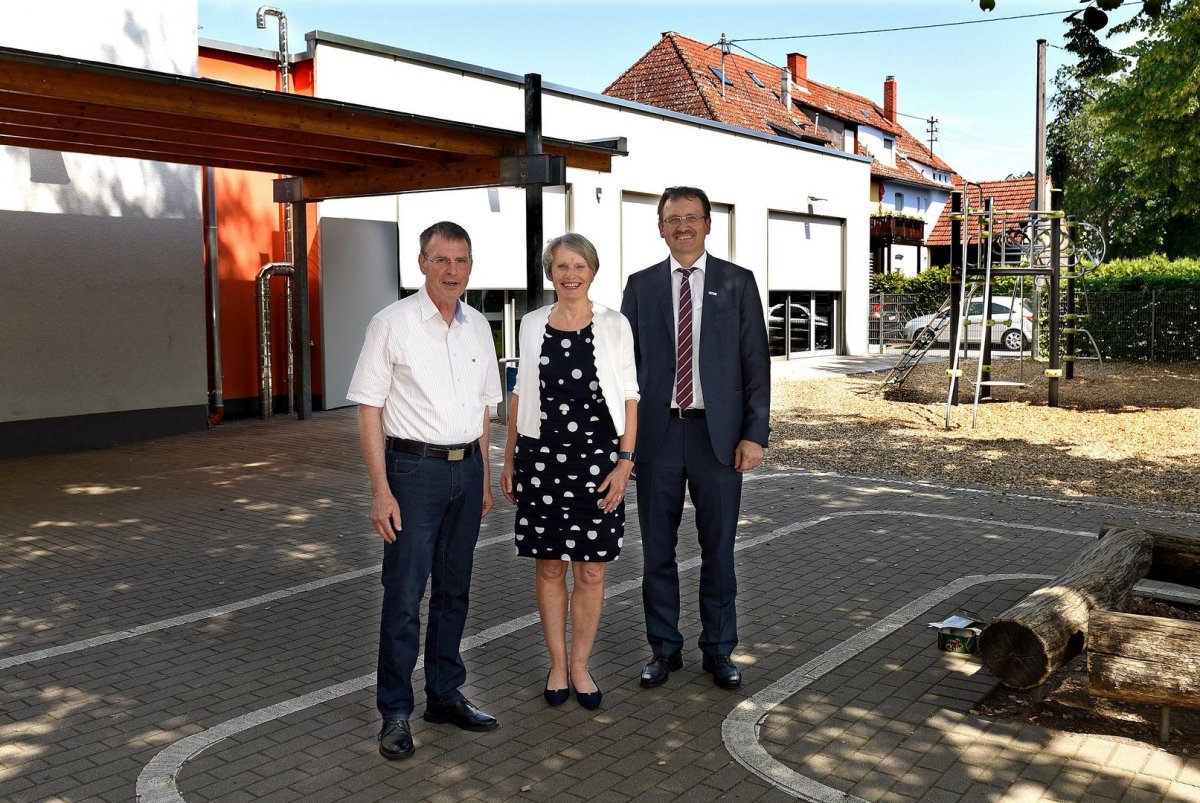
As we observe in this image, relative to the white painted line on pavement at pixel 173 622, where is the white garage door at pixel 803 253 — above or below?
above

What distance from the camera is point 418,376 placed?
4066 millimetres

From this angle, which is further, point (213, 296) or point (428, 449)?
point (213, 296)

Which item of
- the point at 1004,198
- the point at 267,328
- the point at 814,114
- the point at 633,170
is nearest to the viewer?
the point at 267,328

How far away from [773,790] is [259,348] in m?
12.3

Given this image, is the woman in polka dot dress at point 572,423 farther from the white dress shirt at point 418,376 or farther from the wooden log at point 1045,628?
the wooden log at point 1045,628

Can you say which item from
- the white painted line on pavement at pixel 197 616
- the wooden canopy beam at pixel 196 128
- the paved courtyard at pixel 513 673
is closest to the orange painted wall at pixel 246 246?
the wooden canopy beam at pixel 196 128

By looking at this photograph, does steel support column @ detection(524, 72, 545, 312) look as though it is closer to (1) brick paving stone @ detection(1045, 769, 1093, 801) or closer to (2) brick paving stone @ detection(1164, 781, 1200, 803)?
(1) brick paving stone @ detection(1045, 769, 1093, 801)

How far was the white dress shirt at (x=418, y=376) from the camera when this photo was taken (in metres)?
4.05

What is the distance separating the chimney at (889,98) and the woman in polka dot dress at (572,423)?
185 ft

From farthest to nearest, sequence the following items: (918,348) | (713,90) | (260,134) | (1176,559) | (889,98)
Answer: (889,98) → (713,90) → (918,348) → (260,134) → (1176,559)

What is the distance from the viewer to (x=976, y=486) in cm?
1004

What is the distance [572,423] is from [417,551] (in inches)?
29.9

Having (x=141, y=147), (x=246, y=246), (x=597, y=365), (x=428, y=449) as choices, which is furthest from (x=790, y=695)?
(x=246, y=246)

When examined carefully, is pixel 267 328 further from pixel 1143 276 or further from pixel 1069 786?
pixel 1143 276
